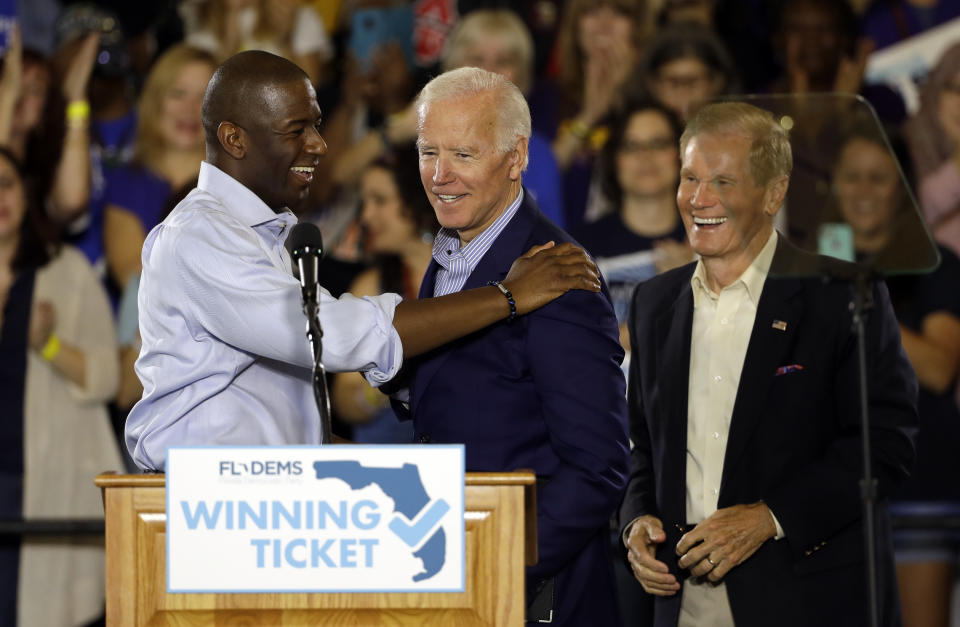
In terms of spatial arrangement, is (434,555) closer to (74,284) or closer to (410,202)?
(410,202)

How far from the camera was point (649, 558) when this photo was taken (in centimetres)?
261

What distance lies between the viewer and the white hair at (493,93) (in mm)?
2480

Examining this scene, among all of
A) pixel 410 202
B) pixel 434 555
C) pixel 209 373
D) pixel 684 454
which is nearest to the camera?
pixel 434 555

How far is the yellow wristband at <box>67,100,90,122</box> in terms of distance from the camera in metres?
5.36

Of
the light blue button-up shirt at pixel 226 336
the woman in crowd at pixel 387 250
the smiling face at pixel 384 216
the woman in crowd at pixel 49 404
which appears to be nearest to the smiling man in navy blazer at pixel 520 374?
the light blue button-up shirt at pixel 226 336

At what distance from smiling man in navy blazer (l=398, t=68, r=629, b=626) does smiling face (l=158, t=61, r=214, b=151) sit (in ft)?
9.73

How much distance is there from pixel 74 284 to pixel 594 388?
3.37 meters

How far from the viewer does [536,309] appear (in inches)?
92.0

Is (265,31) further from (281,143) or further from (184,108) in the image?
(281,143)

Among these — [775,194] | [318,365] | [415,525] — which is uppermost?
[775,194]

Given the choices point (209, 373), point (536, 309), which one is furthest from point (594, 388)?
point (209, 373)

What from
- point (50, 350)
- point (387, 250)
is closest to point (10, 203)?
point (50, 350)

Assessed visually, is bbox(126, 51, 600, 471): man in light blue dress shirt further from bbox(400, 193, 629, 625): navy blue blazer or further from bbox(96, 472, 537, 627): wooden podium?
bbox(96, 472, 537, 627): wooden podium

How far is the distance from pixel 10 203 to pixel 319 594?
12.0ft
